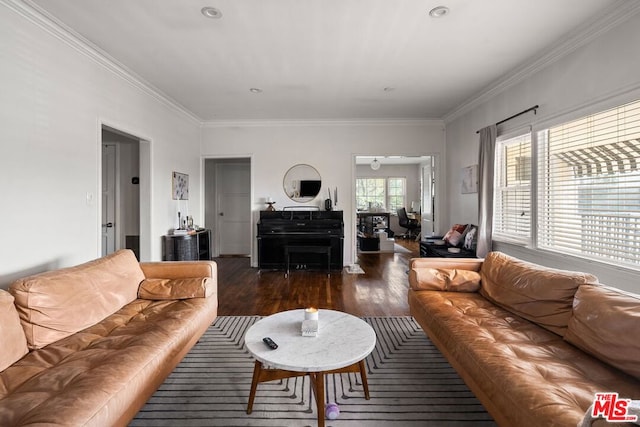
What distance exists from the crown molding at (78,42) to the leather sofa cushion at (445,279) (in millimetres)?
3591

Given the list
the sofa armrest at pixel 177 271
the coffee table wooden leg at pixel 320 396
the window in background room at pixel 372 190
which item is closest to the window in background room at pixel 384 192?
the window in background room at pixel 372 190

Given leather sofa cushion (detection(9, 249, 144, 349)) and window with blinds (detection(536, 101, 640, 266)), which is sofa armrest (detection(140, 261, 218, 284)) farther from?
window with blinds (detection(536, 101, 640, 266))

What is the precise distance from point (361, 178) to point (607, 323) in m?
8.57

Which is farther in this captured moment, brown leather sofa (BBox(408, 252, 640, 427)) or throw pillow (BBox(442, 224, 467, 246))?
throw pillow (BBox(442, 224, 467, 246))

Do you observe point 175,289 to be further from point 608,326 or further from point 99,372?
point 608,326

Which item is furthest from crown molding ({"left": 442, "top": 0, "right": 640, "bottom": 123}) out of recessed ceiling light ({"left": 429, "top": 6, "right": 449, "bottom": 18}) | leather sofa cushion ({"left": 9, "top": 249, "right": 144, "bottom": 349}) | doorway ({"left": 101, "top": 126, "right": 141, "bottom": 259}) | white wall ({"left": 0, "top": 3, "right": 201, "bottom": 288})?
doorway ({"left": 101, "top": 126, "right": 141, "bottom": 259})

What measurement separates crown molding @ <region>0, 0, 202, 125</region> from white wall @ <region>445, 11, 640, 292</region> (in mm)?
4352

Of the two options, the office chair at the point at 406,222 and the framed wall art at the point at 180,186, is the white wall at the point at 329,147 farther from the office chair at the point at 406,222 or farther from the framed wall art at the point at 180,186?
the office chair at the point at 406,222

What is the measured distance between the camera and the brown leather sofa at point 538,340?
1233 millimetres

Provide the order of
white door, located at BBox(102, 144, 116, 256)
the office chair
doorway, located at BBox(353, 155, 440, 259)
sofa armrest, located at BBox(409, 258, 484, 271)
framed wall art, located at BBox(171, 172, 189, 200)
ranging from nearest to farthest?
sofa armrest, located at BBox(409, 258, 484, 271) → white door, located at BBox(102, 144, 116, 256) → framed wall art, located at BBox(171, 172, 189, 200) → the office chair → doorway, located at BBox(353, 155, 440, 259)

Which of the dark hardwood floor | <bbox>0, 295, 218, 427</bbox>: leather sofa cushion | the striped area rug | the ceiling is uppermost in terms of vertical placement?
the ceiling

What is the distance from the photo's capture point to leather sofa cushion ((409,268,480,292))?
101 inches

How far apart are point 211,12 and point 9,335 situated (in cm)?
242

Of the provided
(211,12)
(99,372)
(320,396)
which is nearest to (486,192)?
(320,396)
